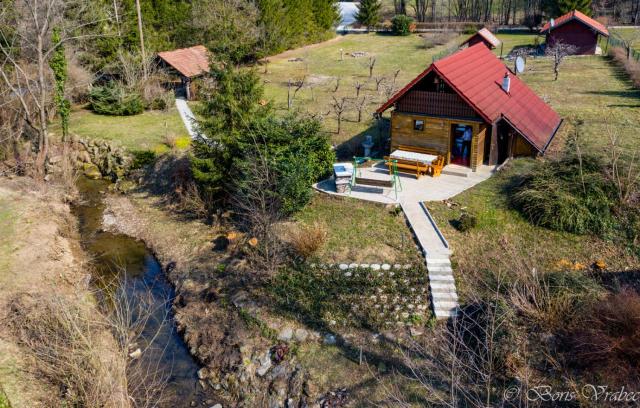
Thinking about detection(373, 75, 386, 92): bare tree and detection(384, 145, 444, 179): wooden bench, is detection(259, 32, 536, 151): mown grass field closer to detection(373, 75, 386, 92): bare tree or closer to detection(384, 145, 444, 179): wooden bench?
detection(373, 75, 386, 92): bare tree

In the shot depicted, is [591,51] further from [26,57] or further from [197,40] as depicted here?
[26,57]

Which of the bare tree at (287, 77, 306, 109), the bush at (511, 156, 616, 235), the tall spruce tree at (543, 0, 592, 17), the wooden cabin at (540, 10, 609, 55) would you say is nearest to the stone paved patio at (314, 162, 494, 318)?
the bush at (511, 156, 616, 235)

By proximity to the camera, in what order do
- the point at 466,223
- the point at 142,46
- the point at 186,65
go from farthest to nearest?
the point at 186,65
the point at 142,46
the point at 466,223

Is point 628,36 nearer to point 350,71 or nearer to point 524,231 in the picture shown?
point 350,71

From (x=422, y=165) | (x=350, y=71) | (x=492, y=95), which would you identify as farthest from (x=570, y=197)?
(x=350, y=71)

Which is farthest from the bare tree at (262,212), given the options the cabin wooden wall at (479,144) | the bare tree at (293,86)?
the bare tree at (293,86)
